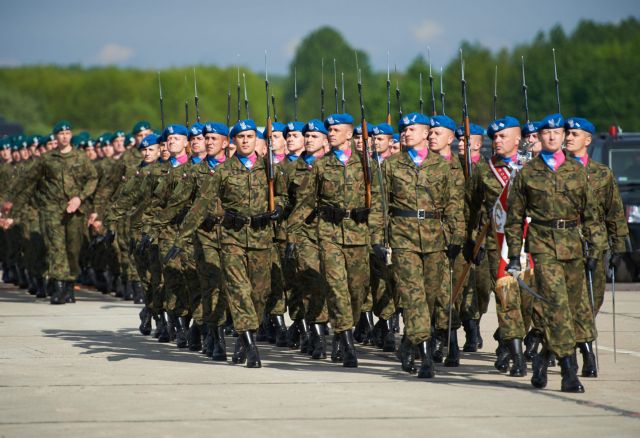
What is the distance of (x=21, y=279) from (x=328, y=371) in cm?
1236

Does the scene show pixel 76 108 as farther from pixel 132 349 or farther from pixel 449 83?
pixel 132 349

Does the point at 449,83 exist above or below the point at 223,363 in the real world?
above

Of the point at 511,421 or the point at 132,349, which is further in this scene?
the point at 132,349

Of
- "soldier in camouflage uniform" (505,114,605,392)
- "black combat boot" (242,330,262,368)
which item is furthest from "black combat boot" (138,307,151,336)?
"soldier in camouflage uniform" (505,114,605,392)

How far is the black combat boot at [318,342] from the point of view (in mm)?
14047

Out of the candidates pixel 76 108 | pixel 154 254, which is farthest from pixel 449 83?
pixel 154 254

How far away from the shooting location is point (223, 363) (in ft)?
45.0

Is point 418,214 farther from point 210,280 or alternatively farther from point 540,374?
point 210,280

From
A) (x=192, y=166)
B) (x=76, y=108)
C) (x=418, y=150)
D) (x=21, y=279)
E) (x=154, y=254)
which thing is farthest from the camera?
(x=76, y=108)

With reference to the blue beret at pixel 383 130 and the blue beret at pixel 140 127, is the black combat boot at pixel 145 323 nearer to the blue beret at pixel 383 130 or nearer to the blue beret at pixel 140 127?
the blue beret at pixel 383 130

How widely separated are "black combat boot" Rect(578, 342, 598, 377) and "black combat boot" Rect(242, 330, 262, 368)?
274 cm

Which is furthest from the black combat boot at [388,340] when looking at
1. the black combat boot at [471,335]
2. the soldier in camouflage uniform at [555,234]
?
the soldier in camouflage uniform at [555,234]

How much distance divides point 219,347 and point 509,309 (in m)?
2.75

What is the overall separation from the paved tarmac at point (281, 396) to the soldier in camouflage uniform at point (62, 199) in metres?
5.19
